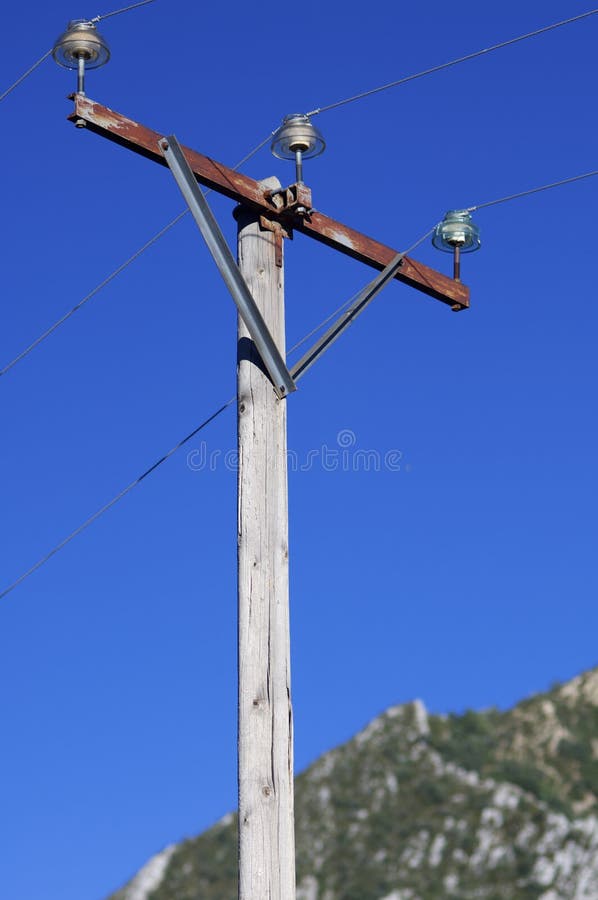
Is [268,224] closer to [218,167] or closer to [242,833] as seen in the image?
[218,167]

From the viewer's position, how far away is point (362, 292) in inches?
345

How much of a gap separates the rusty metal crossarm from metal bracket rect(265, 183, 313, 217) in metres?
0.01

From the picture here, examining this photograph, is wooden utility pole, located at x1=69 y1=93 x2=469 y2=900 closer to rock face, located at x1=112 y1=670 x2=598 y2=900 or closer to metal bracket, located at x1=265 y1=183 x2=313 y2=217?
metal bracket, located at x1=265 y1=183 x2=313 y2=217

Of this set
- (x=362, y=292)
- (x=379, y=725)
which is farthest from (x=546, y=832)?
(x=362, y=292)

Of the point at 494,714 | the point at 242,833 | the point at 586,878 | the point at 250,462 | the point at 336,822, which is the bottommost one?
the point at 242,833

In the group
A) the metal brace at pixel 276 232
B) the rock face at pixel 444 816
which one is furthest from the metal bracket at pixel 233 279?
the rock face at pixel 444 816

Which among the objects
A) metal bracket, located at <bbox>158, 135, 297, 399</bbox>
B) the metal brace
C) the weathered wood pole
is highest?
the metal brace

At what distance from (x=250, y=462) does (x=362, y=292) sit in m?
1.53

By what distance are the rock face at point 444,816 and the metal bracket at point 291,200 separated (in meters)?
46.1

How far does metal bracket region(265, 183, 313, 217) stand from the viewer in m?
8.24

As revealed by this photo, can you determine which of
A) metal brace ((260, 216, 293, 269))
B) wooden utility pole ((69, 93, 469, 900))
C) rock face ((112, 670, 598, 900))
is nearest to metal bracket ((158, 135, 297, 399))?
wooden utility pole ((69, 93, 469, 900))

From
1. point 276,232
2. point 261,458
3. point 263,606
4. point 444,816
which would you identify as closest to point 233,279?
point 276,232

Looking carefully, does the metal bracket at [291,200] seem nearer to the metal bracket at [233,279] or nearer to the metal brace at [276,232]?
the metal brace at [276,232]

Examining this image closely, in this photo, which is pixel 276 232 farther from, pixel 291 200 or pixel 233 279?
pixel 233 279
